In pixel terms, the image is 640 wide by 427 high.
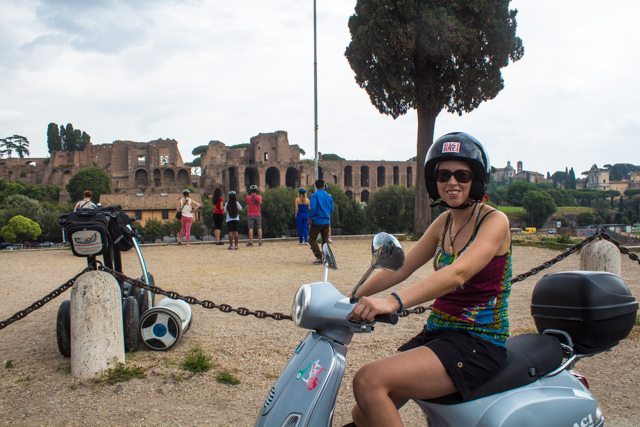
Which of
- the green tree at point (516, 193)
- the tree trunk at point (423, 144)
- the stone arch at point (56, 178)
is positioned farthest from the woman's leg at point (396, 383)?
the stone arch at point (56, 178)

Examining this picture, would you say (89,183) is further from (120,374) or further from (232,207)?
(120,374)

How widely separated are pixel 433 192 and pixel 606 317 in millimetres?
961

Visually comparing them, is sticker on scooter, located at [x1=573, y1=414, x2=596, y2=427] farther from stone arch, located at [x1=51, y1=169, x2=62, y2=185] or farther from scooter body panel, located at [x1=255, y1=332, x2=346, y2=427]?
stone arch, located at [x1=51, y1=169, x2=62, y2=185]

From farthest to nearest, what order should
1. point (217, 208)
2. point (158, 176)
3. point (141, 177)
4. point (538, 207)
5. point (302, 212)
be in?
point (141, 177)
point (158, 176)
point (538, 207)
point (217, 208)
point (302, 212)

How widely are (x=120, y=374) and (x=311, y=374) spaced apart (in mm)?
2951

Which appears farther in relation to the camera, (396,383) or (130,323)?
(130,323)

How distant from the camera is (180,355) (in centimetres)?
532

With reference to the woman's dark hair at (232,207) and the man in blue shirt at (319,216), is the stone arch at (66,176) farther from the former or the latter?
the man in blue shirt at (319,216)

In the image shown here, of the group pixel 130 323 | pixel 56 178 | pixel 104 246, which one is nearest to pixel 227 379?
pixel 130 323

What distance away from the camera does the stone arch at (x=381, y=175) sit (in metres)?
95.5

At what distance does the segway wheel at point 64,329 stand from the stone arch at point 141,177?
93.1 meters

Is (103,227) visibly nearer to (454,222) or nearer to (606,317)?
(454,222)

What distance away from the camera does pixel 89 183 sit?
86750mm

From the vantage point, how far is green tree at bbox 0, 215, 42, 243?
5522cm
